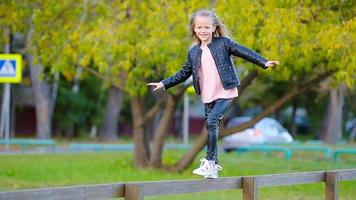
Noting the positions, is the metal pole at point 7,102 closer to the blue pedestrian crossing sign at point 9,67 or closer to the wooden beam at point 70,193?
the blue pedestrian crossing sign at point 9,67

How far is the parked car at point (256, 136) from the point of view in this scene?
31812mm

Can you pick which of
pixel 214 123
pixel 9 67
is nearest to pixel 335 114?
pixel 9 67

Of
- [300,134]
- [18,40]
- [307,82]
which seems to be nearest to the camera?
[307,82]

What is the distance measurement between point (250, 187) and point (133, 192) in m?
1.82

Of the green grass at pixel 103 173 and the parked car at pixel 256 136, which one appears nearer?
the green grass at pixel 103 173

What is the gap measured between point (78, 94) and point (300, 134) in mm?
21151

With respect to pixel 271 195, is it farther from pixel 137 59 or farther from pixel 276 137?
pixel 276 137

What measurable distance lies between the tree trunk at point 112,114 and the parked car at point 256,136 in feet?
31.2

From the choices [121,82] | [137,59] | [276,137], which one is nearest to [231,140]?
[276,137]

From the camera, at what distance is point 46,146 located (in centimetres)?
3088

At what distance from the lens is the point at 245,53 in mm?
8188

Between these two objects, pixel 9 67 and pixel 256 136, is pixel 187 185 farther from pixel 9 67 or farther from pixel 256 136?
pixel 256 136

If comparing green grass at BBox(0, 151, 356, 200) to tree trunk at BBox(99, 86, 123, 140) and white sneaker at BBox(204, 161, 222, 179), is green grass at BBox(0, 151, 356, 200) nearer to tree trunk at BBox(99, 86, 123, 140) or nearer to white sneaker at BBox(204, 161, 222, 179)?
white sneaker at BBox(204, 161, 222, 179)

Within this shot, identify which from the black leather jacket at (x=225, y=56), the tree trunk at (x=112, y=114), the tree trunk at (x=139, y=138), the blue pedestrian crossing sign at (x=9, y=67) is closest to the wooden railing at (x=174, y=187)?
the black leather jacket at (x=225, y=56)
